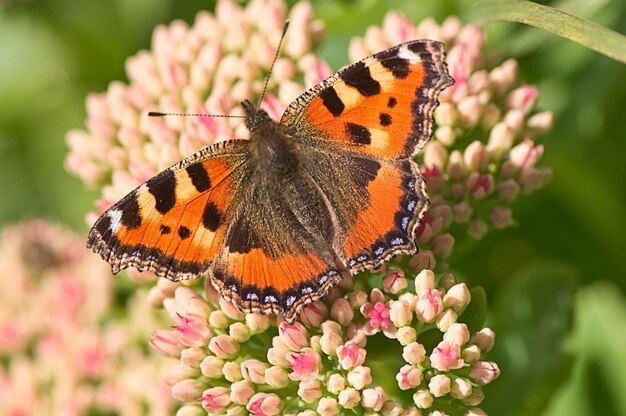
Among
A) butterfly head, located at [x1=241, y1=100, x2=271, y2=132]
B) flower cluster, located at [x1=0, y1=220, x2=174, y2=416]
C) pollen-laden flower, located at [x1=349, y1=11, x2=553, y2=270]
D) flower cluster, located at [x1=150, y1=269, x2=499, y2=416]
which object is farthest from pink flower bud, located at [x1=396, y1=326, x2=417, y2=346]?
flower cluster, located at [x1=0, y1=220, x2=174, y2=416]

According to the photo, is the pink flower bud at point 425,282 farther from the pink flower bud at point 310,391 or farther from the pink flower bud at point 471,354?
the pink flower bud at point 310,391

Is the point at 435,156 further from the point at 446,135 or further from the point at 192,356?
the point at 192,356

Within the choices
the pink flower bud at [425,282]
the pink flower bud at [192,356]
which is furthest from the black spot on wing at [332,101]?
the pink flower bud at [192,356]

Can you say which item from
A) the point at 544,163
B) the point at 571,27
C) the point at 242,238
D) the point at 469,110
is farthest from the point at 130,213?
the point at 544,163

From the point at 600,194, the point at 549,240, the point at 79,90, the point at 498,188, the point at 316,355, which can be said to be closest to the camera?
the point at 316,355

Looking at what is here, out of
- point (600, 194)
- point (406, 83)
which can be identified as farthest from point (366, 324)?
point (600, 194)

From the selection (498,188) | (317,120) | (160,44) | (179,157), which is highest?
(160,44)

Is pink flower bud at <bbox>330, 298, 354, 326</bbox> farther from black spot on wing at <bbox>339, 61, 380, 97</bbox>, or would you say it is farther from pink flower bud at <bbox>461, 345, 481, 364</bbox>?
black spot on wing at <bbox>339, 61, 380, 97</bbox>

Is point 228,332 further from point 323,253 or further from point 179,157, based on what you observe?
point 179,157
